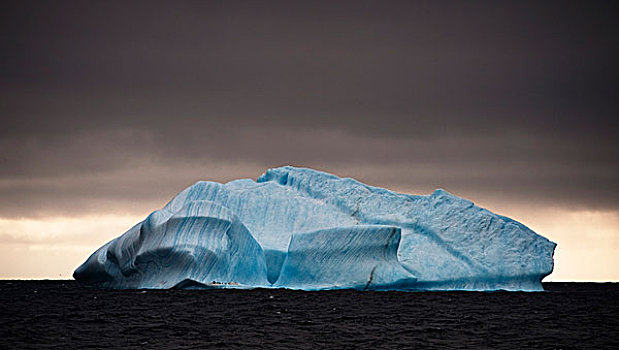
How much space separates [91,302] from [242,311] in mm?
5735

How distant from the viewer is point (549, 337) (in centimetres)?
1722

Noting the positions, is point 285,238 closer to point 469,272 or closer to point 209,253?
point 209,253

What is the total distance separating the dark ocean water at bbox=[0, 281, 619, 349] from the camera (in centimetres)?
1598

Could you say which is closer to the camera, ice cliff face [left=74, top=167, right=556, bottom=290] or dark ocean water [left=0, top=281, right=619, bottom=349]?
dark ocean water [left=0, top=281, right=619, bottom=349]

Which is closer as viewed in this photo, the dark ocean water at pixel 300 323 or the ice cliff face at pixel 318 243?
the dark ocean water at pixel 300 323

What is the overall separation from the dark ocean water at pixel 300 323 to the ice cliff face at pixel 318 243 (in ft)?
3.34

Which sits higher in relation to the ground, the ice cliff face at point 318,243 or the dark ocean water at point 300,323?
the ice cliff face at point 318,243

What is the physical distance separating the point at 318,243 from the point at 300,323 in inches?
354

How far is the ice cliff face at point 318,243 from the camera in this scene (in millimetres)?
27953

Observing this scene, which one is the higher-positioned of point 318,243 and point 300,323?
point 318,243

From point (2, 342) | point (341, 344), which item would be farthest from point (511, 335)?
point (2, 342)

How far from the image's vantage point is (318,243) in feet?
93.8

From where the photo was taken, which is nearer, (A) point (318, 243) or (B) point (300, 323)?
(B) point (300, 323)

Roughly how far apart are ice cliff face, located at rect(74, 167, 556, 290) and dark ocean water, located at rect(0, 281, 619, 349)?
40.1 inches
